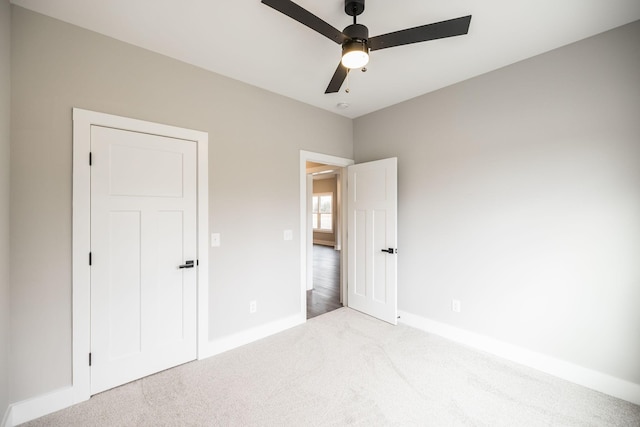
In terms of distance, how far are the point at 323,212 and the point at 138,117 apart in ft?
28.0

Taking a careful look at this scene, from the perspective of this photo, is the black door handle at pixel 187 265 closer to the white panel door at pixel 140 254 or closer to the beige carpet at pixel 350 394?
the white panel door at pixel 140 254

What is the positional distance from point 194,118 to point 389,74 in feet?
6.50

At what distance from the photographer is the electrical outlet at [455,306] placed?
2878 mm

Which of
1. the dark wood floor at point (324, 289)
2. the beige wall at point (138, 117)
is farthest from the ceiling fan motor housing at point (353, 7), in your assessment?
the dark wood floor at point (324, 289)

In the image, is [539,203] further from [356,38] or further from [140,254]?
[140,254]

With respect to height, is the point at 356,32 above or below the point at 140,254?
above

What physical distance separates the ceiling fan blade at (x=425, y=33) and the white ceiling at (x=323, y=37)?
0.31 meters

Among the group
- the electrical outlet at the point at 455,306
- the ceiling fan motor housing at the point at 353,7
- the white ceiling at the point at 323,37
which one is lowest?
the electrical outlet at the point at 455,306

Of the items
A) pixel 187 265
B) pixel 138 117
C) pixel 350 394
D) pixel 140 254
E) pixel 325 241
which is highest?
pixel 138 117

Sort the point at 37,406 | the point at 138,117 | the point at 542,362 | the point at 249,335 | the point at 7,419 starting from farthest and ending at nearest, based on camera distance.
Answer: the point at 249,335 → the point at 542,362 → the point at 138,117 → the point at 37,406 → the point at 7,419

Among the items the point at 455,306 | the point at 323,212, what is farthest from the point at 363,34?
the point at 323,212

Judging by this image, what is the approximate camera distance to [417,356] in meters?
2.57

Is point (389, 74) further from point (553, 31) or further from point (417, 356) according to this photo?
point (417, 356)

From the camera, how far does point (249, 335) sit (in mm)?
2863
